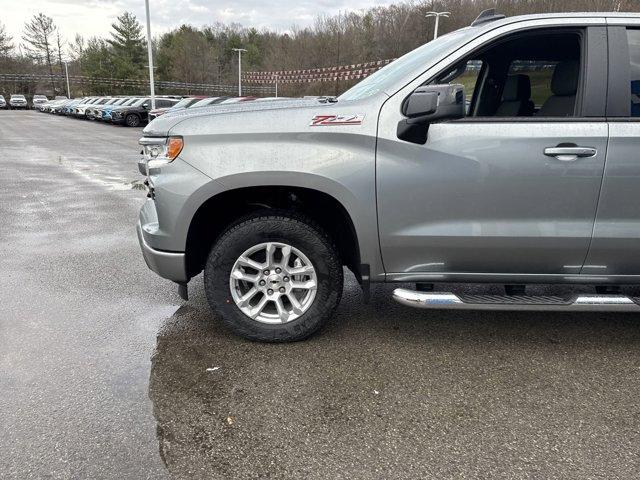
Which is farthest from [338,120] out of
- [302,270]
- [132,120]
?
[132,120]

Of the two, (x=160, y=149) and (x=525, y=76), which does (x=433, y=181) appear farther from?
(x=160, y=149)

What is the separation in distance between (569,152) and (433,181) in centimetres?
77

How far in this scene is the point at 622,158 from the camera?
2.89 m

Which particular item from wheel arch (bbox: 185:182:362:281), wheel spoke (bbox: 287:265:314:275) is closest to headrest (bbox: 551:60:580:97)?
wheel arch (bbox: 185:182:362:281)

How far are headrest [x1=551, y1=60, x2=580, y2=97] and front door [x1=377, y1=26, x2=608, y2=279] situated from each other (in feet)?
0.05

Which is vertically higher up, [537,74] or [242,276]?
[537,74]

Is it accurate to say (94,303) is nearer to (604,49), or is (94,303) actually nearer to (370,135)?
(370,135)

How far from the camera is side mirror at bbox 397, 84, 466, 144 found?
8.95 ft

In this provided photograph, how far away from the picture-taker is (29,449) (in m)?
2.30

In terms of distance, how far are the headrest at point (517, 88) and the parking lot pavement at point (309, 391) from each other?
63.9 inches

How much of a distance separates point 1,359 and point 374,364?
2246mm

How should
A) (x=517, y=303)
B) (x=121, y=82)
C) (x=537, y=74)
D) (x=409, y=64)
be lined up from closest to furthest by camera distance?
(x=517, y=303) → (x=409, y=64) → (x=537, y=74) → (x=121, y=82)

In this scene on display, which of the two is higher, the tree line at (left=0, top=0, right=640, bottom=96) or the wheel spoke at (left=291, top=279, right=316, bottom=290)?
the tree line at (left=0, top=0, right=640, bottom=96)

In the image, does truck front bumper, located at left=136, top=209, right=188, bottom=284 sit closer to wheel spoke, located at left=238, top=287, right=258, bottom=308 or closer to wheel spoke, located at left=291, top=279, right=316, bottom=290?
wheel spoke, located at left=238, top=287, right=258, bottom=308
